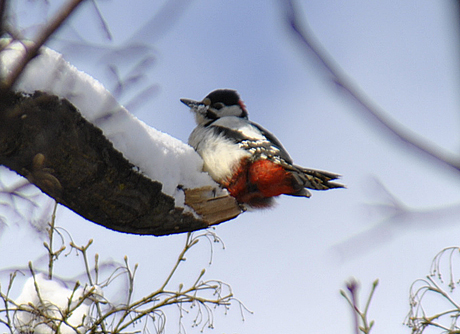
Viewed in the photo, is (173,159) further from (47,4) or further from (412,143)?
(412,143)

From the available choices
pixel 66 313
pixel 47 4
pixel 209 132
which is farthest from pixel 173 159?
pixel 47 4

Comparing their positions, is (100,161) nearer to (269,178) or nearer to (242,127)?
(269,178)

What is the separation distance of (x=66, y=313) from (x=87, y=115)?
1673mm

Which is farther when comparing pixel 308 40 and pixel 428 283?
pixel 428 283

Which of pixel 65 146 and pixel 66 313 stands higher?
pixel 65 146

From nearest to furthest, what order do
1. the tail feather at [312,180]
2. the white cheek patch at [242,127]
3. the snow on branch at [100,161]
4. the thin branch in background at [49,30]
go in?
the thin branch in background at [49,30] < the snow on branch at [100,161] < the tail feather at [312,180] < the white cheek patch at [242,127]

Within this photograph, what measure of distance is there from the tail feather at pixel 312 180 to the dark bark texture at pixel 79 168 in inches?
34.8

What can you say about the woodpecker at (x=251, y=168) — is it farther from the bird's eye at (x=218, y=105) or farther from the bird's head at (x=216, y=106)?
the bird's eye at (x=218, y=105)

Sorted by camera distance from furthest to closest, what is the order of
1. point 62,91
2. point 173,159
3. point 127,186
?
1. point 173,159
2. point 127,186
3. point 62,91

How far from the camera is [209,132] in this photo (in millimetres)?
4246

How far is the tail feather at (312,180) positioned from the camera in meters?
3.57

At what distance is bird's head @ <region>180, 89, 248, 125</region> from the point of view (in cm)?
536

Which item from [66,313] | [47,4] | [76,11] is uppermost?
[47,4]

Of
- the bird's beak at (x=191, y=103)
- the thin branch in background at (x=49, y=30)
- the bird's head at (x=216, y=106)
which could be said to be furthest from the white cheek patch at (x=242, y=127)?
the thin branch in background at (x=49, y=30)
